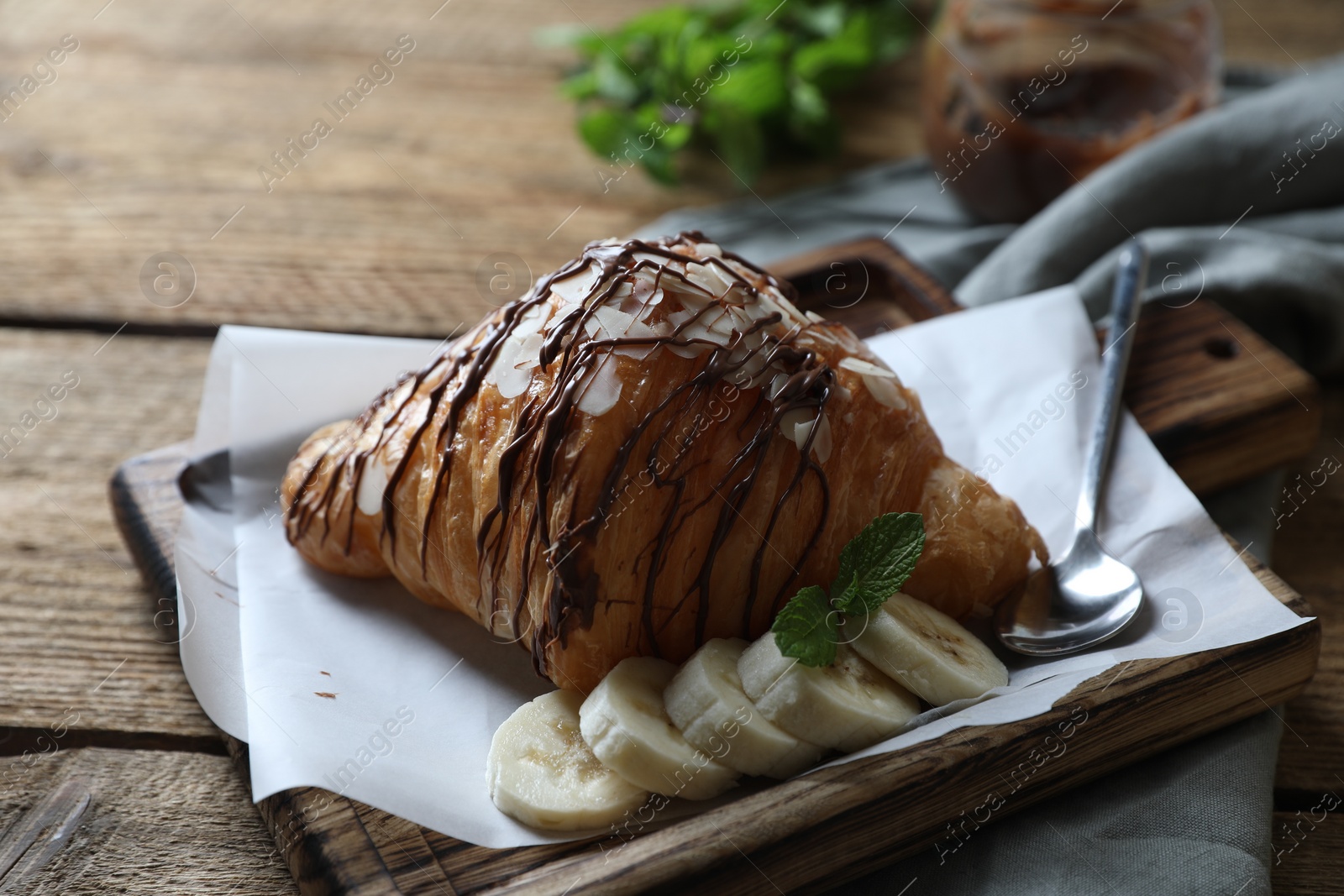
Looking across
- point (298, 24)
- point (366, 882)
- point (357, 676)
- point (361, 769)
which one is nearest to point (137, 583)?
point (357, 676)

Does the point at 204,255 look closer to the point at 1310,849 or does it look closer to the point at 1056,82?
the point at 1056,82

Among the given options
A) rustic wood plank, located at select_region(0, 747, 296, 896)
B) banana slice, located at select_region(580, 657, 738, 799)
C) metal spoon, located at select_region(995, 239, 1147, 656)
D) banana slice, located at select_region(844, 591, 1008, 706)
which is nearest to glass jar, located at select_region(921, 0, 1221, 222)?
metal spoon, located at select_region(995, 239, 1147, 656)

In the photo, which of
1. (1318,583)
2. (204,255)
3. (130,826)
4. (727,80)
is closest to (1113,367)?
(1318,583)

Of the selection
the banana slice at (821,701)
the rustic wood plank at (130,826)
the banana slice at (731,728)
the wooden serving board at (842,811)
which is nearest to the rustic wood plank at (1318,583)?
the wooden serving board at (842,811)

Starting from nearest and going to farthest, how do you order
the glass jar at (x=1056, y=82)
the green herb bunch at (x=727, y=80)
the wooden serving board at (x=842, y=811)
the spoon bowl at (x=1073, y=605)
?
the wooden serving board at (x=842, y=811)
the spoon bowl at (x=1073, y=605)
the glass jar at (x=1056, y=82)
the green herb bunch at (x=727, y=80)

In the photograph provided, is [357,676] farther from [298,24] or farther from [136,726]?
[298,24]

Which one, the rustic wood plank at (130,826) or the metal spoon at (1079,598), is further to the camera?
the metal spoon at (1079,598)

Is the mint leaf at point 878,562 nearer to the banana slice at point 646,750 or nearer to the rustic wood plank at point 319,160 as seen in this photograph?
the banana slice at point 646,750
